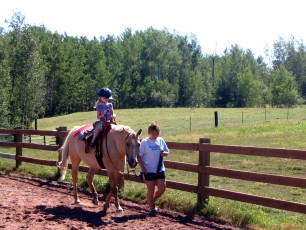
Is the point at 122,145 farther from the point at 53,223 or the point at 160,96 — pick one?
the point at 160,96

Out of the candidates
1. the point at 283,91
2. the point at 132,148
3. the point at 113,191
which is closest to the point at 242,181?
the point at 113,191

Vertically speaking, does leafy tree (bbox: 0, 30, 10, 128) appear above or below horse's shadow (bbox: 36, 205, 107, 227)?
above

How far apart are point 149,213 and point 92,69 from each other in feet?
266

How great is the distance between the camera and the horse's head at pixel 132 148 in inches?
314

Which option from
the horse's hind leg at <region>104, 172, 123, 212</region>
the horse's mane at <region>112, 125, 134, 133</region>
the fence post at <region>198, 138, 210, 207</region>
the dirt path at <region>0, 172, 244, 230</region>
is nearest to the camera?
the dirt path at <region>0, 172, 244, 230</region>

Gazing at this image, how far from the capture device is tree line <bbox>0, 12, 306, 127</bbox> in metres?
79.6

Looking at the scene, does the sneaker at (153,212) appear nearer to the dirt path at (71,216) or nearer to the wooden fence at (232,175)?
the dirt path at (71,216)

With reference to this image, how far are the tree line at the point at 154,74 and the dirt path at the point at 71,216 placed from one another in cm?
6274

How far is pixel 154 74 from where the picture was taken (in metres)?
92.4

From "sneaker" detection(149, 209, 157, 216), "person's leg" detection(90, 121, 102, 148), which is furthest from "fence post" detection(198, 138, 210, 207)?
"person's leg" detection(90, 121, 102, 148)

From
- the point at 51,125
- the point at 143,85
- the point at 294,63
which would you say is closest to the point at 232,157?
the point at 51,125

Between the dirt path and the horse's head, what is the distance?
959 millimetres

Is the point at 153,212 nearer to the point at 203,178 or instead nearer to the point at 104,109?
the point at 203,178

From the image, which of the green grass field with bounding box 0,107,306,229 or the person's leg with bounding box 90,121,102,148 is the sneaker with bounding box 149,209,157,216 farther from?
the person's leg with bounding box 90,121,102,148
